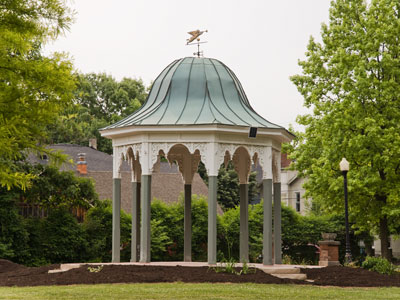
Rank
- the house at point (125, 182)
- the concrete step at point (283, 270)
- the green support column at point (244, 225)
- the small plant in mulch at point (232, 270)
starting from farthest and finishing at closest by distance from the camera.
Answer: the house at point (125, 182) → the green support column at point (244, 225) → the concrete step at point (283, 270) → the small plant in mulch at point (232, 270)

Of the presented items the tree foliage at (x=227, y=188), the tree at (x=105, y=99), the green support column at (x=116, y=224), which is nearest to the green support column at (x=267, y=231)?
the green support column at (x=116, y=224)

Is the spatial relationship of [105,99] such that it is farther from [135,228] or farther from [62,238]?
[135,228]

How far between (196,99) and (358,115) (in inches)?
410

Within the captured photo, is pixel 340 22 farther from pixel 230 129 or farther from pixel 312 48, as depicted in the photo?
pixel 230 129

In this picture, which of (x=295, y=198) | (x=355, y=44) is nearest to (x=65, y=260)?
(x=355, y=44)

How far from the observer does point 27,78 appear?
15852 millimetres

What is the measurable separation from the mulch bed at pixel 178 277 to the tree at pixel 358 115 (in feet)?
30.9

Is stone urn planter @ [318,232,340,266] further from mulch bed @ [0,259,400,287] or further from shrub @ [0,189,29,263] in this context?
shrub @ [0,189,29,263]

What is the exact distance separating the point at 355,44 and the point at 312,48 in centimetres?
309

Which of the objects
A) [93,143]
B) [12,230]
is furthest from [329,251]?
[93,143]

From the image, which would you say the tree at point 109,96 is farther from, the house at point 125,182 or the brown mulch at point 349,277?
the brown mulch at point 349,277

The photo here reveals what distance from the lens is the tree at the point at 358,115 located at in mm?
30047

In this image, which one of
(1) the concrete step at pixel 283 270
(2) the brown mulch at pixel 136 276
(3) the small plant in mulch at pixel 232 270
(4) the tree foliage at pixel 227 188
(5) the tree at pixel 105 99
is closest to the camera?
(2) the brown mulch at pixel 136 276

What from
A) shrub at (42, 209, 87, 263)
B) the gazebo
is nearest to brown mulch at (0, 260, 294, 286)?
the gazebo
